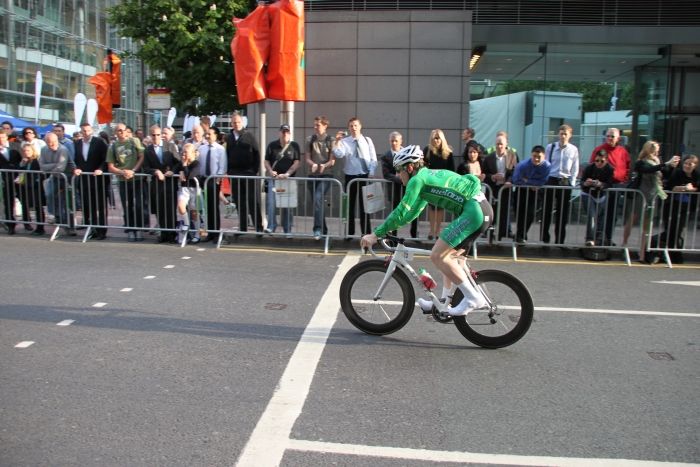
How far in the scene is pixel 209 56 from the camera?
18391 millimetres

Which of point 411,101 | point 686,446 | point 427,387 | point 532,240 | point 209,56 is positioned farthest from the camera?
point 209,56

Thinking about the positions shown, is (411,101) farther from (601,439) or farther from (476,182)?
(601,439)

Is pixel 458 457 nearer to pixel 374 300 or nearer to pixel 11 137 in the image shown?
pixel 374 300

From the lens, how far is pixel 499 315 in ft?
18.0

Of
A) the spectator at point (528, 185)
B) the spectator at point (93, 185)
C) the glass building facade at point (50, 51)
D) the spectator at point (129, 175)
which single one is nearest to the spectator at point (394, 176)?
the spectator at point (528, 185)

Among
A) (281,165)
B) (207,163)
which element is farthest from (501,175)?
(207,163)

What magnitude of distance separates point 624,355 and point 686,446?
1.71m

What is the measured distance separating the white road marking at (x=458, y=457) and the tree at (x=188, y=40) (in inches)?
623

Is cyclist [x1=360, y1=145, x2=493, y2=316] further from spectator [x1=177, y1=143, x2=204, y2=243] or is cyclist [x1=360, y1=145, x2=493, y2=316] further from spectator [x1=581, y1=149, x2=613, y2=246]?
spectator [x1=177, y1=143, x2=204, y2=243]

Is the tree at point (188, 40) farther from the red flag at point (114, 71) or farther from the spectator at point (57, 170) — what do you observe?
the spectator at point (57, 170)

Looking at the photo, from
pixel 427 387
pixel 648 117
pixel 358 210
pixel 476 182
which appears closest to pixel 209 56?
pixel 358 210

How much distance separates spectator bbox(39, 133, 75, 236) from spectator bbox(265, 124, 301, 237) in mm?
3780

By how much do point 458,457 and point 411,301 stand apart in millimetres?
2248

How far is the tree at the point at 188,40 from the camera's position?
17.6 m
